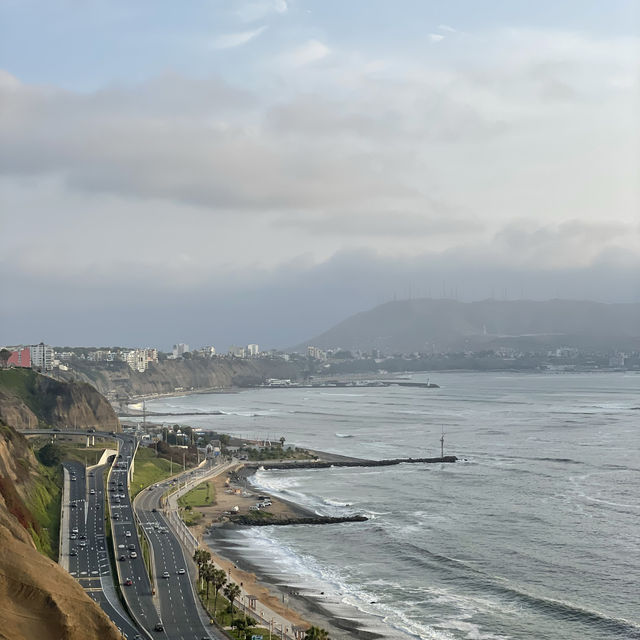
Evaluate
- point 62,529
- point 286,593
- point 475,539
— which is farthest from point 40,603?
point 475,539

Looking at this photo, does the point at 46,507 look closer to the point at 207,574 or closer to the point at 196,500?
the point at 196,500

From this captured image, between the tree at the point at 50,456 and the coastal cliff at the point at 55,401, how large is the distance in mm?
28265

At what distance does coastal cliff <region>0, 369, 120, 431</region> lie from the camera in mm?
109625

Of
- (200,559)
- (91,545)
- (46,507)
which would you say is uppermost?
(46,507)

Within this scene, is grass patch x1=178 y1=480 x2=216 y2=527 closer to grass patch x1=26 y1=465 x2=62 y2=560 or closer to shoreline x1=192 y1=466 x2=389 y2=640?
shoreline x1=192 y1=466 x2=389 y2=640

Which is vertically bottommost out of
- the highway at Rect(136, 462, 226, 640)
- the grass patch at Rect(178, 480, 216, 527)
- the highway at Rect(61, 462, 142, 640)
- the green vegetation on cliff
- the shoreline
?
the shoreline

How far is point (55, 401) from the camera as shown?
114 m

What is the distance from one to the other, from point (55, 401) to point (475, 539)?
238 ft

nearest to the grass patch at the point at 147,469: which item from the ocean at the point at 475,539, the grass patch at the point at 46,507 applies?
the grass patch at the point at 46,507

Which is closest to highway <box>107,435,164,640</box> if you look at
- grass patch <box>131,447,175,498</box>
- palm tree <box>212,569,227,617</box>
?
grass patch <box>131,447,175,498</box>

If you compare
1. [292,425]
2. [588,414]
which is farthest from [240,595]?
[588,414]

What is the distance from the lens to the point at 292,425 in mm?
141500

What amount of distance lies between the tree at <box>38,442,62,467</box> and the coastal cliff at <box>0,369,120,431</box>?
28265 mm

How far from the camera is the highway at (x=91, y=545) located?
39.5m
